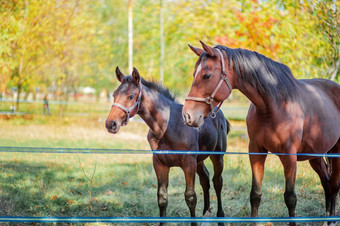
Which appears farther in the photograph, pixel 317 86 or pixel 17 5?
pixel 17 5

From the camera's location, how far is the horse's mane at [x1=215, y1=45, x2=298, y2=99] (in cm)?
372

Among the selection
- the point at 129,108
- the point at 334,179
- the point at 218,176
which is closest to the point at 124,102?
the point at 129,108

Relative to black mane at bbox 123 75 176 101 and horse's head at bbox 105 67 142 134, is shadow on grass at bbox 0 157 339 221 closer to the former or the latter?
horse's head at bbox 105 67 142 134

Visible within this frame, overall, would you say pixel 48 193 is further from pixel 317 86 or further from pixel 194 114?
pixel 317 86

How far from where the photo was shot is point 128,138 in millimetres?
14758

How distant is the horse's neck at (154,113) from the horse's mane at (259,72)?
1.25 metres

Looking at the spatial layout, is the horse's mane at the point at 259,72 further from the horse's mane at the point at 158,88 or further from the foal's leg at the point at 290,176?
the horse's mane at the point at 158,88

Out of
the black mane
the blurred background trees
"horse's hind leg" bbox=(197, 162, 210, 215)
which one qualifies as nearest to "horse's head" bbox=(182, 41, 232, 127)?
the black mane

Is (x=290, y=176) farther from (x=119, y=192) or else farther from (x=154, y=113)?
(x=119, y=192)

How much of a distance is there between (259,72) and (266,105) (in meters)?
0.38

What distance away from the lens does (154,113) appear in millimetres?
4602

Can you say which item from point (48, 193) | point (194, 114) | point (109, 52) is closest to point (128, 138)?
point (48, 193)

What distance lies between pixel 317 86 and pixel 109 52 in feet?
79.6

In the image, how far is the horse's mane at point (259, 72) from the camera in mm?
3717
